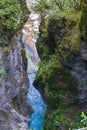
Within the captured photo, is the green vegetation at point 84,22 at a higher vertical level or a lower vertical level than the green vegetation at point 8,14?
lower

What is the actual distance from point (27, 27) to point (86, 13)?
13.5 meters

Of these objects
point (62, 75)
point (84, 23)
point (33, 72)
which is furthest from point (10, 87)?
point (33, 72)

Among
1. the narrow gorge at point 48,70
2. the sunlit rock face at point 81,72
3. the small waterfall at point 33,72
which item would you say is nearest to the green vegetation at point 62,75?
the narrow gorge at point 48,70

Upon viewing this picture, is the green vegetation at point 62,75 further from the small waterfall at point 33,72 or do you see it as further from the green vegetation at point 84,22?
the small waterfall at point 33,72

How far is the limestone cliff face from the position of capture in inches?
438

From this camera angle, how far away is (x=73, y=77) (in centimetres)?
1577

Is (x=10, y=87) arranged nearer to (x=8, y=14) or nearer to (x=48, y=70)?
(x=8, y=14)

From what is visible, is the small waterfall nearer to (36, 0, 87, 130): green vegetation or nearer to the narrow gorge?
the narrow gorge

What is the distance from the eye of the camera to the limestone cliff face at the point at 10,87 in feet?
36.5

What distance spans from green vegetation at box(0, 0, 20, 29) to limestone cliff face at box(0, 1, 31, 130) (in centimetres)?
28

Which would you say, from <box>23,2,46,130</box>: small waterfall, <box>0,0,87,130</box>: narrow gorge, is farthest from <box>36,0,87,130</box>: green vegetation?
<box>23,2,46,130</box>: small waterfall

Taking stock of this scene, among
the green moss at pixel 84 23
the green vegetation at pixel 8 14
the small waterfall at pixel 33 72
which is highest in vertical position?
the green vegetation at pixel 8 14

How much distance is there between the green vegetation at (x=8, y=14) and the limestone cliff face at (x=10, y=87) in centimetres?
28

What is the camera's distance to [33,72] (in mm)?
23625
